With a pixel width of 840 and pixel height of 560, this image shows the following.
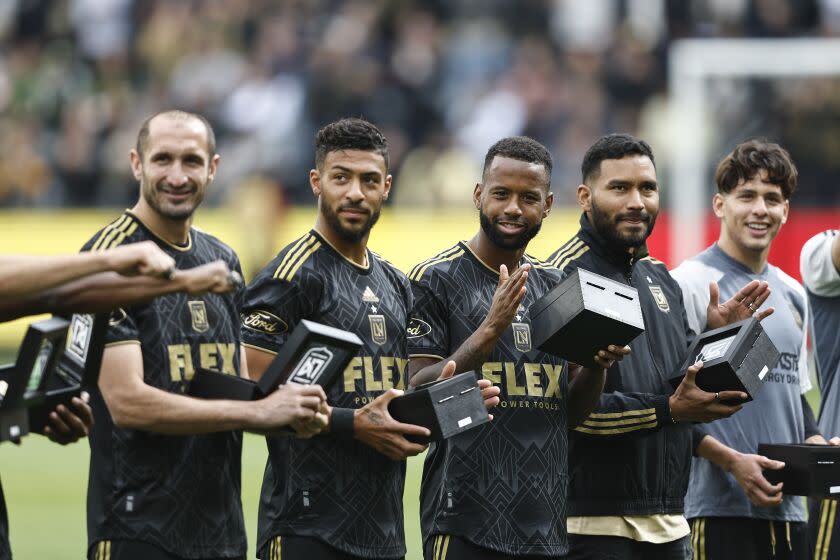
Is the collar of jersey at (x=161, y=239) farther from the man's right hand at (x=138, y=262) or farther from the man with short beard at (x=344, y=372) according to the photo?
the man's right hand at (x=138, y=262)

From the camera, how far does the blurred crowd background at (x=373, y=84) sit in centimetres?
1839

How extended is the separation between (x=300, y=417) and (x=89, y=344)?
0.73 metres

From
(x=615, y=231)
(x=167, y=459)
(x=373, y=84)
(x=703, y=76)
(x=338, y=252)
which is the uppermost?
(x=373, y=84)

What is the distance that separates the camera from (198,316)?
5.20 meters

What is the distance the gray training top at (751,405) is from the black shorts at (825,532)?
0.11 metres

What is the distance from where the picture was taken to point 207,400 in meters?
4.86

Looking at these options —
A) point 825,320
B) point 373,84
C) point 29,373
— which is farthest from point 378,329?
point 373,84

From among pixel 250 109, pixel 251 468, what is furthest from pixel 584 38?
pixel 251 468

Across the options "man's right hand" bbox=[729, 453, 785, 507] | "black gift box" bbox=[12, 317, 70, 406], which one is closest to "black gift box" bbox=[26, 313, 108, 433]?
"black gift box" bbox=[12, 317, 70, 406]

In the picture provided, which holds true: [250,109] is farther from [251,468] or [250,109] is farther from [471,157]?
[251,468]

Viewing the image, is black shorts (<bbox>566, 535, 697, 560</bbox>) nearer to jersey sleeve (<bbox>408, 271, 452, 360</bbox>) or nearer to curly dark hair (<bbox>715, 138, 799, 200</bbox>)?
jersey sleeve (<bbox>408, 271, 452, 360</bbox>)

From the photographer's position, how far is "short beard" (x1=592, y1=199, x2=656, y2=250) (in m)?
5.91

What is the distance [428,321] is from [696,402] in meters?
1.12

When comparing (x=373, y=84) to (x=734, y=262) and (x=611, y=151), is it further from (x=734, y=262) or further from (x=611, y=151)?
(x=611, y=151)
